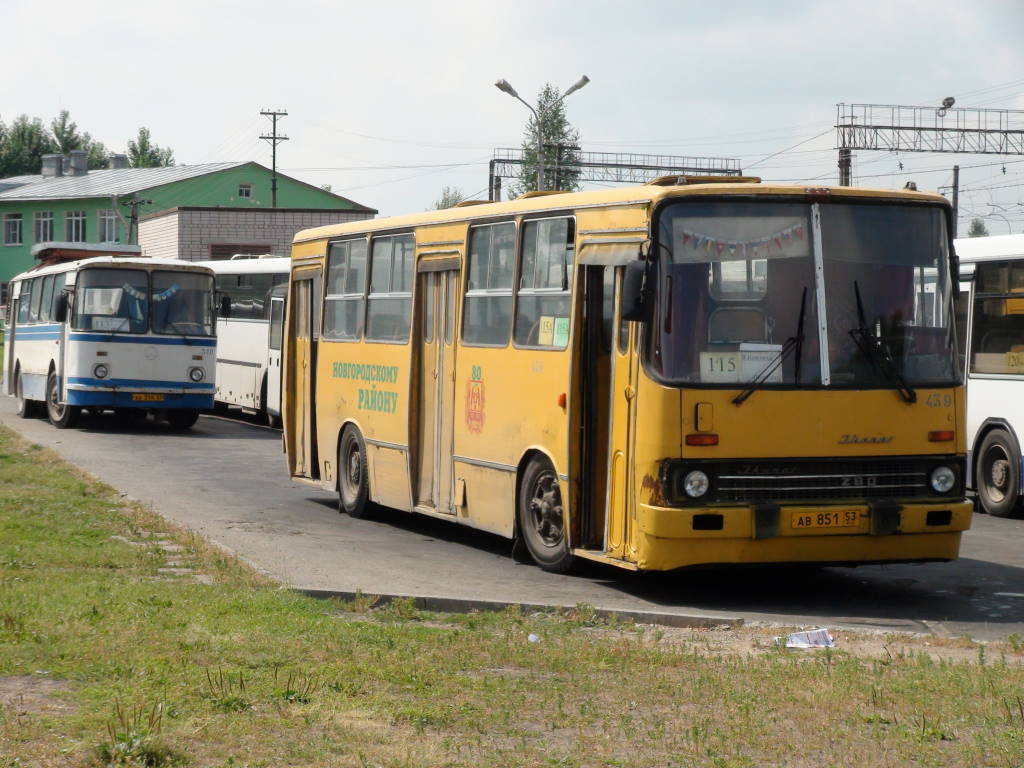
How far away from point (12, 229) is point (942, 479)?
96.9 meters

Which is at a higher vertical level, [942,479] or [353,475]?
[942,479]

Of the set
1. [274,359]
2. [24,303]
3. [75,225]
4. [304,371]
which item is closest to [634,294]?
[304,371]

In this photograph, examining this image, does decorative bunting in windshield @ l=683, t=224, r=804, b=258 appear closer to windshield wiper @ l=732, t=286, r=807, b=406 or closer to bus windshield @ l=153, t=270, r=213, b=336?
windshield wiper @ l=732, t=286, r=807, b=406

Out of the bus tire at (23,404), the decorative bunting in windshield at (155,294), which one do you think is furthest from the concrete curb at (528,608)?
the bus tire at (23,404)

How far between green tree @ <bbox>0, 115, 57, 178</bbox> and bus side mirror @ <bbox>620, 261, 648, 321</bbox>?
123 meters

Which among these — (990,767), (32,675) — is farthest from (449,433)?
(990,767)

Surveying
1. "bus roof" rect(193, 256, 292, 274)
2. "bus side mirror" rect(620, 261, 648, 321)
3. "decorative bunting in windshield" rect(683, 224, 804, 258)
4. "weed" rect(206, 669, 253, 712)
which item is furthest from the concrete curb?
"bus roof" rect(193, 256, 292, 274)

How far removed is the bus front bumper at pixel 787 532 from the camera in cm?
1081

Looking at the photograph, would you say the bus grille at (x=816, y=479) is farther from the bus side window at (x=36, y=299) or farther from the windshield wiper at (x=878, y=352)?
the bus side window at (x=36, y=299)

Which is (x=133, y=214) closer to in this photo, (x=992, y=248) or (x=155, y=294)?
(x=155, y=294)

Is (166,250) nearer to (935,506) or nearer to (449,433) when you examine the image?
(449,433)

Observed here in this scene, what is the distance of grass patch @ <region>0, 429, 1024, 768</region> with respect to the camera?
21.2ft

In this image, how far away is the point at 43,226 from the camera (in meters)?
101

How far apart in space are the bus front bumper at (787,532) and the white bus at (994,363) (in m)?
6.56
